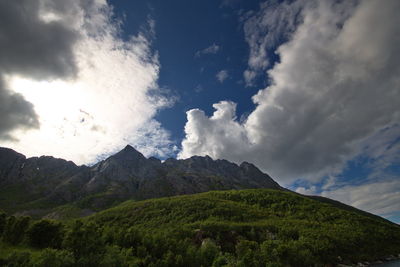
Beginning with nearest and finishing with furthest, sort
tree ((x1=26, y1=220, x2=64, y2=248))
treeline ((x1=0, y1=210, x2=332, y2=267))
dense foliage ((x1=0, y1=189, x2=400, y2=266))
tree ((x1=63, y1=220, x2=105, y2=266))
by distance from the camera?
1. treeline ((x1=0, y1=210, x2=332, y2=267))
2. tree ((x1=63, y1=220, x2=105, y2=266))
3. dense foliage ((x1=0, y1=189, x2=400, y2=266))
4. tree ((x1=26, y1=220, x2=64, y2=248))

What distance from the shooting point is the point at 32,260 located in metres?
65.4

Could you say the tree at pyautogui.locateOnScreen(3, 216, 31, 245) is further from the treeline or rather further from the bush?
the bush

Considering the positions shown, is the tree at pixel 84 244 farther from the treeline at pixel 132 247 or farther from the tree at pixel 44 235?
the tree at pixel 44 235

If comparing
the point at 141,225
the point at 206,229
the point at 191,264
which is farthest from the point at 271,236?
the point at 141,225

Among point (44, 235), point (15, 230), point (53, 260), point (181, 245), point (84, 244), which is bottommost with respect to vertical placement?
point (53, 260)

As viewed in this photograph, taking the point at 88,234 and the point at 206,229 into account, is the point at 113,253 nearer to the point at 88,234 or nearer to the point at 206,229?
the point at 88,234

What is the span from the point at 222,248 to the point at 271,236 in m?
40.2

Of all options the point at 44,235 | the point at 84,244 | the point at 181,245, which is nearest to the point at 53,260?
the point at 84,244

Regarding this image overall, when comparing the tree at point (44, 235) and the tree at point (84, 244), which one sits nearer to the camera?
the tree at point (84, 244)

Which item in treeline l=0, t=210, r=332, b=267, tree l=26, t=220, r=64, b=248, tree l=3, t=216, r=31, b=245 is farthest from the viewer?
tree l=26, t=220, r=64, b=248

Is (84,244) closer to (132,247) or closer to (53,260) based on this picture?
(53,260)

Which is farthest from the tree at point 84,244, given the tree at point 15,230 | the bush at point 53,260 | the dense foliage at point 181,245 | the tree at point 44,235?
the tree at point 15,230

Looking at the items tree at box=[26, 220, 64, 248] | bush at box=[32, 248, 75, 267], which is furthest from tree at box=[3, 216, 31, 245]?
bush at box=[32, 248, 75, 267]

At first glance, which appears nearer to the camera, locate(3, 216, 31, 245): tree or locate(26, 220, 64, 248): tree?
locate(3, 216, 31, 245): tree
